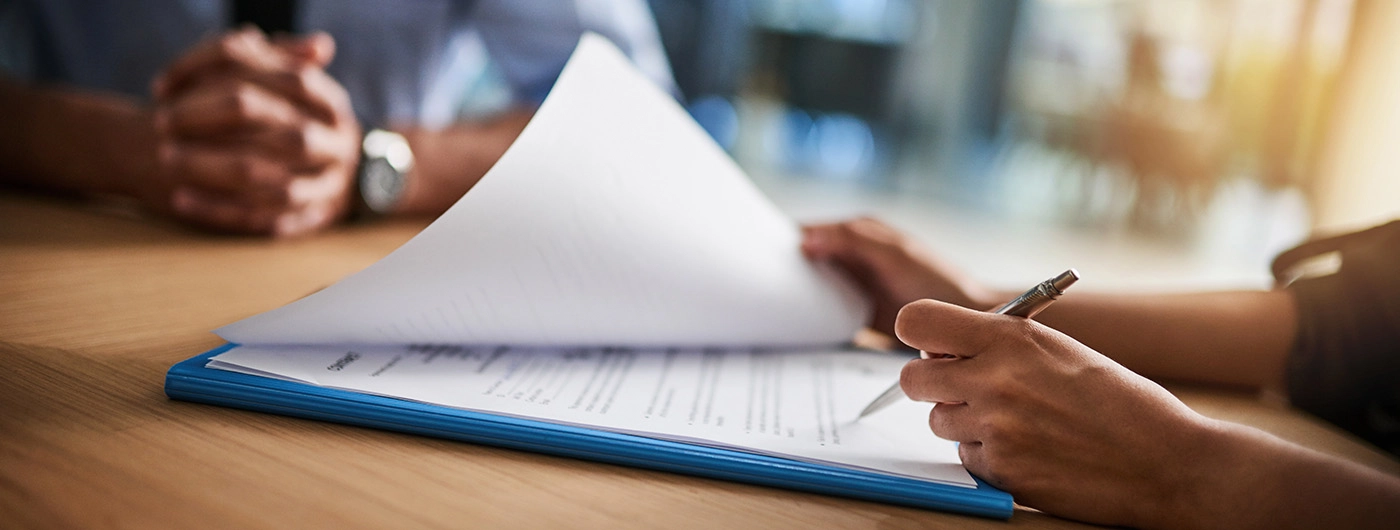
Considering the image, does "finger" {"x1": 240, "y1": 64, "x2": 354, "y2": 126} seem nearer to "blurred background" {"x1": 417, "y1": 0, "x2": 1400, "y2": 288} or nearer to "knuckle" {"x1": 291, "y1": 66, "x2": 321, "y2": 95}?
"knuckle" {"x1": 291, "y1": 66, "x2": 321, "y2": 95}

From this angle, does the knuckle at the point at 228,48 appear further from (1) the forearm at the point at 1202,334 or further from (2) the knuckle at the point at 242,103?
(1) the forearm at the point at 1202,334

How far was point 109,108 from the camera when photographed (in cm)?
83

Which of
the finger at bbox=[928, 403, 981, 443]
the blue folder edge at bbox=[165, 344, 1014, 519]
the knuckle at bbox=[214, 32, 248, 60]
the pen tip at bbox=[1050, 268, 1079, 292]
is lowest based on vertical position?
the blue folder edge at bbox=[165, 344, 1014, 519]

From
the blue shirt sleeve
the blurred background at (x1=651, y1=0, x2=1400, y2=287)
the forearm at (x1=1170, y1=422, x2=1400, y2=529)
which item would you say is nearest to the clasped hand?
the blue shirt sleeve

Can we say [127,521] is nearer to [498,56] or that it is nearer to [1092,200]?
[498,56]

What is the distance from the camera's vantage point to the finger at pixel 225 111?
0.65 meters

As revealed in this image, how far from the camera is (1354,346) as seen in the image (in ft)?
1.77

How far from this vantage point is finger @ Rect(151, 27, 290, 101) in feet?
2.24

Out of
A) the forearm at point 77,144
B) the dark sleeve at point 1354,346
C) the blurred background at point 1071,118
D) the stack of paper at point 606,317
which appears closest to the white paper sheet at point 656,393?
the stack of paper at point 606,317

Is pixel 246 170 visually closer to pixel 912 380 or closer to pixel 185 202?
pixel 185 202

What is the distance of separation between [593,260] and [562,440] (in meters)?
0.14

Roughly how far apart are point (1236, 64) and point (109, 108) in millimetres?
5630

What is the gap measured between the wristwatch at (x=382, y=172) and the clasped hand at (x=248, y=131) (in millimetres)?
71

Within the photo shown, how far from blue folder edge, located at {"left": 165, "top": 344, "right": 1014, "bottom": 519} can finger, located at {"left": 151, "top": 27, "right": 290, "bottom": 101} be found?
0.41 metres
